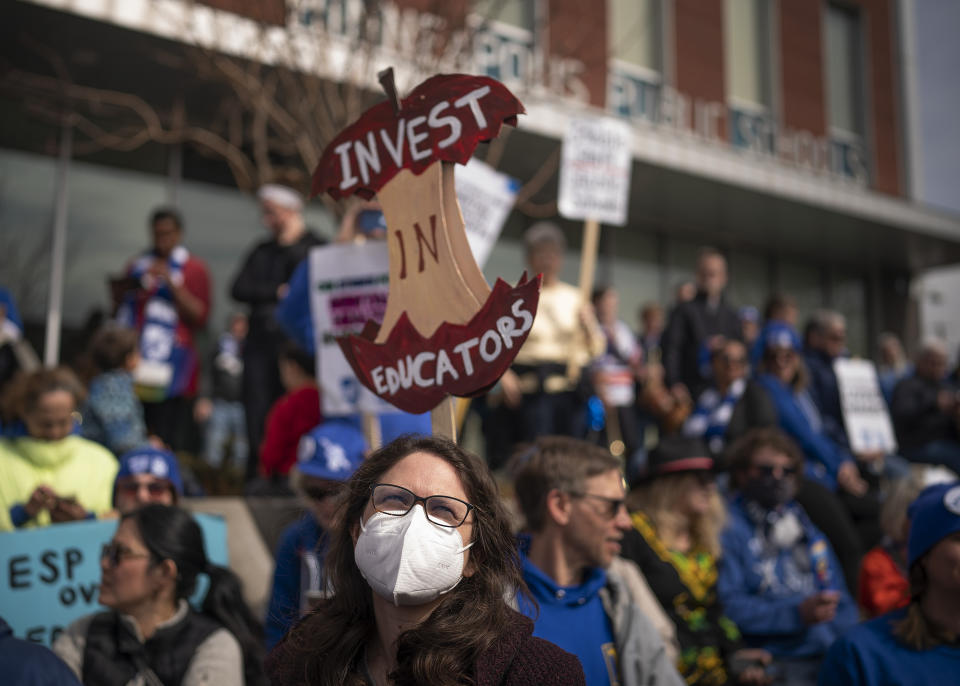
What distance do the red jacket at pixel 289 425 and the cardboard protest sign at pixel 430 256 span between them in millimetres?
2472

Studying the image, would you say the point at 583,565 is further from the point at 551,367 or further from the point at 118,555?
the point at 551,367

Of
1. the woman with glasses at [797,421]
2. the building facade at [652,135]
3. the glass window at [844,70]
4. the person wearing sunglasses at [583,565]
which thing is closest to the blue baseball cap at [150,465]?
the person wearing sunglasses at [583,565]

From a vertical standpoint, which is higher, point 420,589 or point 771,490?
point 771,490

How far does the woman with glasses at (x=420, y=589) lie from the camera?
6.56 ft

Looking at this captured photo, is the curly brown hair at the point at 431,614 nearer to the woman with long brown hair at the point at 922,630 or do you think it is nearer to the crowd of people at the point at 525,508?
the crowd of people at the point at 525,508

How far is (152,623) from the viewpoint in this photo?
128 inches

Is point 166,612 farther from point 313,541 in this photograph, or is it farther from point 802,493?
point 802,493

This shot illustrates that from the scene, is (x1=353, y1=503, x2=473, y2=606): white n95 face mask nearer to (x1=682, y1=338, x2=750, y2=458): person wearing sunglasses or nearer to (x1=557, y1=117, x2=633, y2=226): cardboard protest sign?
(x1=682, y1=338, x2=750, y2=458): person wearing sunglasses

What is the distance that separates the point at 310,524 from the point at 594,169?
3.63m

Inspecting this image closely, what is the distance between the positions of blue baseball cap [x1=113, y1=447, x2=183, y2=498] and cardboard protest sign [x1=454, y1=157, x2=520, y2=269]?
1819 millimetres

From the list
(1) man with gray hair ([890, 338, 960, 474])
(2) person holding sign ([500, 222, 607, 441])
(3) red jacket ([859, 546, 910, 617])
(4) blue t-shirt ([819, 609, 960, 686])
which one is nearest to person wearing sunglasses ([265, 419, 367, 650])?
(4) blue t-shirt ([819, 609, 960, 686])

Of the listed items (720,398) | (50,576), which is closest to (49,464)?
(50,576)

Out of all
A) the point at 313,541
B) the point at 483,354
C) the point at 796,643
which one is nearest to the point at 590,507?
the point at 483,354

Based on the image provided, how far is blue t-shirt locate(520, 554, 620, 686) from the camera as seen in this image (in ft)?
9.75
